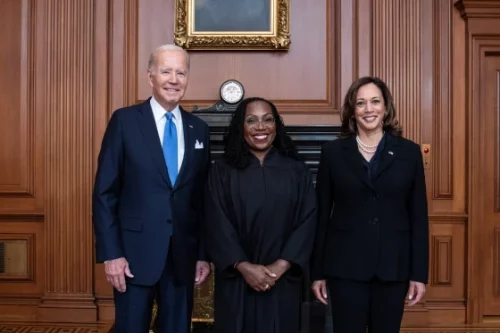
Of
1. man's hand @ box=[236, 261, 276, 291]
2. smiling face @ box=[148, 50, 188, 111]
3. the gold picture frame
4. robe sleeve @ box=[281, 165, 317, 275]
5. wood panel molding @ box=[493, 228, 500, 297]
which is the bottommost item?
wood panel molding @ box=[493, 228, 500, 297]

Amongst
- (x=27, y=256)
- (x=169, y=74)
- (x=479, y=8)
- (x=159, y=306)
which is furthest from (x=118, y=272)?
(x=479, y=8)

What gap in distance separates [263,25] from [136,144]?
228 cm

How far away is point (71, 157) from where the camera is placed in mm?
4242

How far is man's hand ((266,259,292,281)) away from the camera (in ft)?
7.34

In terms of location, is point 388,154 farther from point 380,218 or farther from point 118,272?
point 118,272

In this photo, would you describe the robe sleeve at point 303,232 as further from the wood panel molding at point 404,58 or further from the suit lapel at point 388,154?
the wood panel molding at point 404,58

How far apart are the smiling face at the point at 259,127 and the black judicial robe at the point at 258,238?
0.32 feet

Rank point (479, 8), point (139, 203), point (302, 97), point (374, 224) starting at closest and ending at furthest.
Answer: point (374, 224) < point (139, 203) < point (479, 8) < point (302, 97)

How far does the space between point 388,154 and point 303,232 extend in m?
0.44

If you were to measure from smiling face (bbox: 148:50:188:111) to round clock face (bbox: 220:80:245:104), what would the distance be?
1921mm

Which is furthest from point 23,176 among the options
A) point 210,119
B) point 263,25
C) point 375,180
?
point 375,180

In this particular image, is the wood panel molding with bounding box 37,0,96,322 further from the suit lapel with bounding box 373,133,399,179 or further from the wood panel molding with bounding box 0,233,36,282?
the suit lapel with bounding box 373,133,399,179

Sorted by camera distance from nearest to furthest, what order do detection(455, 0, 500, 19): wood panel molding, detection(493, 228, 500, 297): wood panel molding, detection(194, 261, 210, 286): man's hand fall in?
detection(194, 261, 210, 286): man's hand → detection(455, 0, 500, 19): wood panel molding → detection(493, 228, 500, 297): wood panel molding

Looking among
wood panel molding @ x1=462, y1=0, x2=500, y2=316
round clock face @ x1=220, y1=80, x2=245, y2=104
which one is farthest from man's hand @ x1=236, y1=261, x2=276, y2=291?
wood panel molding @ x1=462, y1=0, x2=500, y2=316
